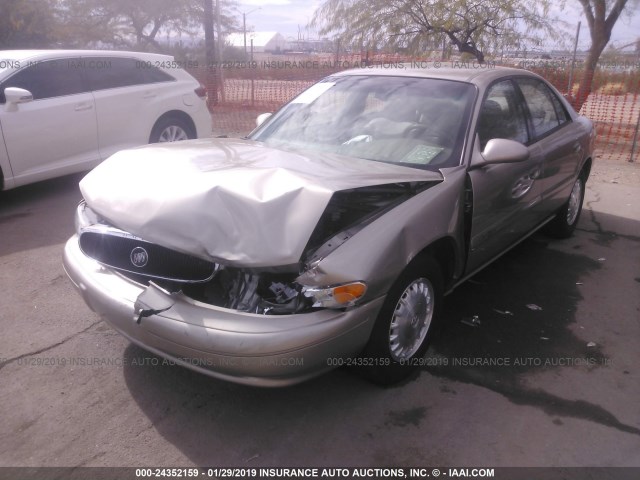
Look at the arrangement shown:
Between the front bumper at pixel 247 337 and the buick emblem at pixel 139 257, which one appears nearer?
the front bumper at pixel 247 337

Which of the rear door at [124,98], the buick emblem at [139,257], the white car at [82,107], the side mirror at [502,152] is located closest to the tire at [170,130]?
the white car at [82,107]

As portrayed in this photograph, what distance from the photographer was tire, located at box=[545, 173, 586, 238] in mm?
5137

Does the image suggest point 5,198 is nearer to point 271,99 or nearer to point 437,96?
point 437,96

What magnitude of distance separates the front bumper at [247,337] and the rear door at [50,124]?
12.9 feet

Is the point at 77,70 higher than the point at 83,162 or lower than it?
higher

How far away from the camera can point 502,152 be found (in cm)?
321

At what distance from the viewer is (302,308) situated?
2.41m

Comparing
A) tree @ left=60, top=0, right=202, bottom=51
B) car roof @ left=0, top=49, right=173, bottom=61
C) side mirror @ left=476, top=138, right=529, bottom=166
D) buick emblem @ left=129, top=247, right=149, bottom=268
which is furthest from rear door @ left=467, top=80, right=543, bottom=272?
tree @ left=60, top=0, right=202, bottom=51

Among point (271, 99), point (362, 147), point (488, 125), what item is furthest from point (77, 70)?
point (271, 99)

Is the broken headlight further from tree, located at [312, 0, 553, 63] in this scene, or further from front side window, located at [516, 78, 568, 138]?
Answer: tree, located at [312, 0, 553, 63]

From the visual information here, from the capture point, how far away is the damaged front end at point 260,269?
2.42 meters

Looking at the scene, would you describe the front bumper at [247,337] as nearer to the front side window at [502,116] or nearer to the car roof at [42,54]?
the front side window at [502,116]

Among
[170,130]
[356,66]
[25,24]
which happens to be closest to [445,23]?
[356,66]

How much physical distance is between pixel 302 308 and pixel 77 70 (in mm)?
5338
